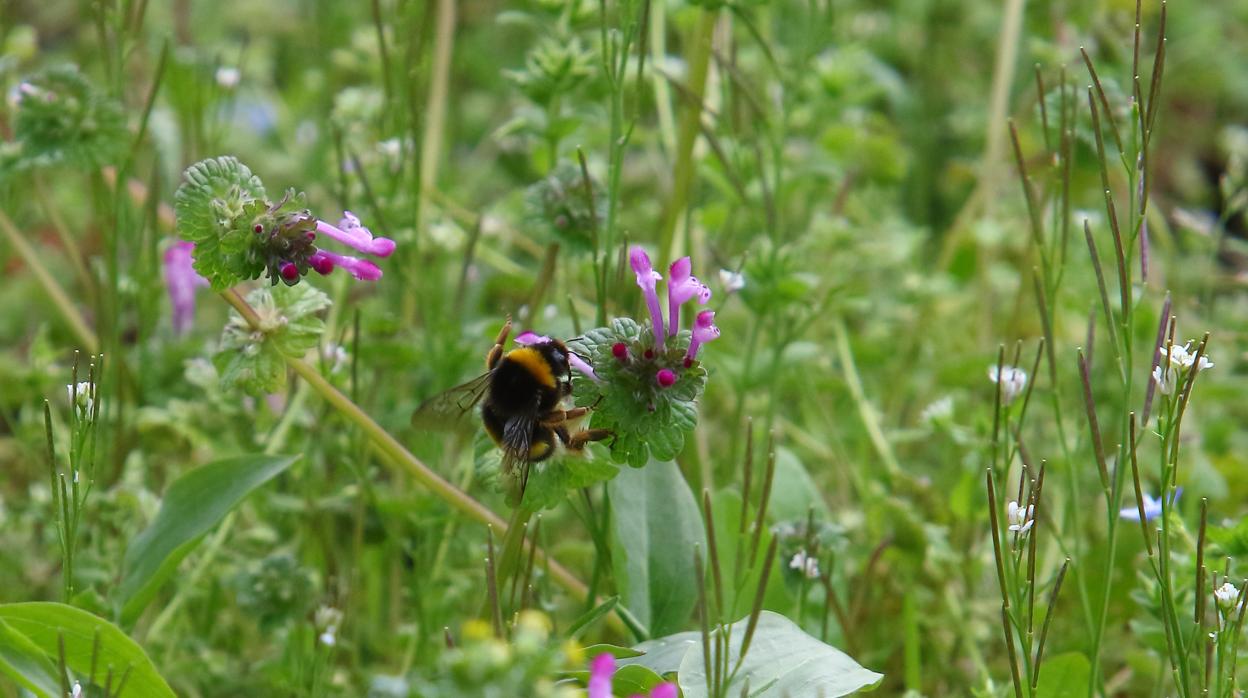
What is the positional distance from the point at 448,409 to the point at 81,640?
37 cm

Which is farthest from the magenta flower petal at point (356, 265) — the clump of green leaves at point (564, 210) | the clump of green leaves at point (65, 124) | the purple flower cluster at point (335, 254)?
the clump of green leaves at point (65, 124)

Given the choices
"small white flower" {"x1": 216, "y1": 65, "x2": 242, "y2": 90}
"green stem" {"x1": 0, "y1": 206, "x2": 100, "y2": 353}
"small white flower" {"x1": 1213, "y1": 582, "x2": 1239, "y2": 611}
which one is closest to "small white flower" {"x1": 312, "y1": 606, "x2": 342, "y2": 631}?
"green stem" {"x1": 0, "y1": 206, "x2": 100, "y2": 353}

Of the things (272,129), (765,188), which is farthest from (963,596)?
(272,129)

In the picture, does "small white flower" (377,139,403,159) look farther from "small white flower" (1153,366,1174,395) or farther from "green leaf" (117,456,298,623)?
"small white flower" (1153,366,1174,395)

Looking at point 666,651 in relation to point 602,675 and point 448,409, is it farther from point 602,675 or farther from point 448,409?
point 602,675

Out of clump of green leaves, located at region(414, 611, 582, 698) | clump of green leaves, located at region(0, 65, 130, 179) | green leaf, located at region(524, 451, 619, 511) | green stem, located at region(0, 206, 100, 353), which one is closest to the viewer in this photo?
clump of green leaves, located at region(414, 611, 582, 698)

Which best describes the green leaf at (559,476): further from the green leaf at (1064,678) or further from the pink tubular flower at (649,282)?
the green leaf at (1064,678)

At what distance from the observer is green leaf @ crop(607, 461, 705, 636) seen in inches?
53.6

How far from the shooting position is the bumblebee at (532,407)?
1.15 meters

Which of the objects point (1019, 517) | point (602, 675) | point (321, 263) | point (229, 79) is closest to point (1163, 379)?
point (1019, 517)

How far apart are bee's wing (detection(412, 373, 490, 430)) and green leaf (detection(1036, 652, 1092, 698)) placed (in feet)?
2.12

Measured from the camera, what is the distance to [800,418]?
7.92 ft

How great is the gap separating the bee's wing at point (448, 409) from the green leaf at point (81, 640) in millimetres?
312

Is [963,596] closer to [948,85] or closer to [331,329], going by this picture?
[331,329]
